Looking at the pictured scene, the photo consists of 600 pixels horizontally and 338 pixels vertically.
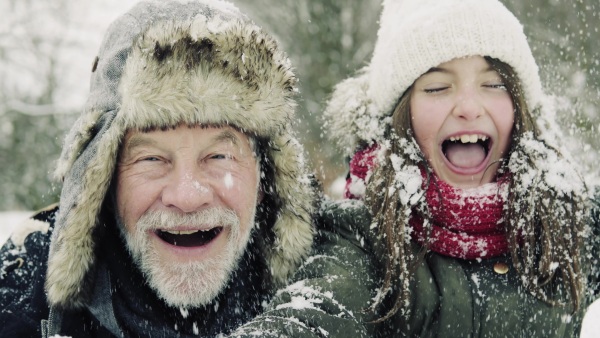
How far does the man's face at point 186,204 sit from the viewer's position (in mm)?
2342

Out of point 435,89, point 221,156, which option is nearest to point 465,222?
point 435,89

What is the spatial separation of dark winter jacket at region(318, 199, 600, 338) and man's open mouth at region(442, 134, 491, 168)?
1.37 feet

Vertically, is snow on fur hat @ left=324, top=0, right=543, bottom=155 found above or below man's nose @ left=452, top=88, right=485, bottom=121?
above

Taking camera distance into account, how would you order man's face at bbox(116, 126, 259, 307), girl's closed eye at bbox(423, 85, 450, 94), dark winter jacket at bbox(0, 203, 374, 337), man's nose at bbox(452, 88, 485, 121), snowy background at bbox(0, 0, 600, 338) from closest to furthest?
dark winter jacket at bbox(0, 203, 374, 337) < man's face at bbox(116, 126, 259, 307) < man's nose at bbox(452, 88, 485, 121) < girl's closed eye at bbox(423, 85, 450, 94) < snowy background at bbox(0, 0, 600, 338)

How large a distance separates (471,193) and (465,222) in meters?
0.12

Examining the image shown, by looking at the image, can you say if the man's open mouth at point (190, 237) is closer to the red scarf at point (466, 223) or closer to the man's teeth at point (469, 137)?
the red scarf at point (466, 223)

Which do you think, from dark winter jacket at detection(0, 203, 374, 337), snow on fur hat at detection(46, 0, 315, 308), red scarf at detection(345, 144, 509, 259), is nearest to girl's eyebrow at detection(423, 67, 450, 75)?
red scarf at detection(345, 144, 509, 259)

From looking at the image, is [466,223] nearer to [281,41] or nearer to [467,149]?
[467,149]

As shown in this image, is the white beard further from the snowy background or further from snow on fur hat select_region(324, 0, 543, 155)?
Result: the snowy background

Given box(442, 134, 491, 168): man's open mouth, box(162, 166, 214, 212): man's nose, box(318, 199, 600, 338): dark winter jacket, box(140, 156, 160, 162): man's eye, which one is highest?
box(140, 156, 160, 162): man's eye

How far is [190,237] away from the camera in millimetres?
2592

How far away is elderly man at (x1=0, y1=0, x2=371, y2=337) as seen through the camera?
7.49 ft

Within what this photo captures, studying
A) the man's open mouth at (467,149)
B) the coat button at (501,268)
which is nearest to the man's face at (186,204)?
the man's open mouth at (467,149)

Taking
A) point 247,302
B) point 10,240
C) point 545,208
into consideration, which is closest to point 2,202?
point 10,240
